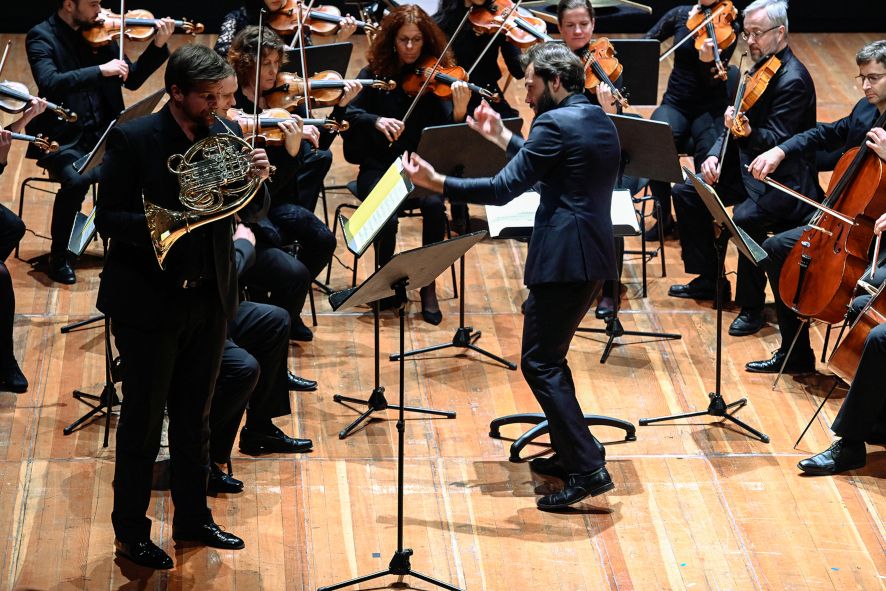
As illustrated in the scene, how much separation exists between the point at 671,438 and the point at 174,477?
1.88 m

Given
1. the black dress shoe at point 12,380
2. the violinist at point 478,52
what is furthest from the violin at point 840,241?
the black dress shoe at point 12,380

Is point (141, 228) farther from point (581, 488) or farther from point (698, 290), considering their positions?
point (698, 290)

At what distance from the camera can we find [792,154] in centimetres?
512

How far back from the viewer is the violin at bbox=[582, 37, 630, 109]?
18.1 ft

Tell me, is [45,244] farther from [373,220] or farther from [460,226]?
[373,220]

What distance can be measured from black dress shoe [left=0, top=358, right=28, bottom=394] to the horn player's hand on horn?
186 centimetres

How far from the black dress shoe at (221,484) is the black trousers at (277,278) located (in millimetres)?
800

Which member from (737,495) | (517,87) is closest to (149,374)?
(737,495)

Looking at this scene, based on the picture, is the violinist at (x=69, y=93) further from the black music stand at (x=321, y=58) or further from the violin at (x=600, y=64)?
the violin at (x=600, y=64)

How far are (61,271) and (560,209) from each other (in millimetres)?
2794

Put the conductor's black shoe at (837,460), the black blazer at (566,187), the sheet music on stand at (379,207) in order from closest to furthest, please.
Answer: the sheet music on stand at (379,207) → the black blazer at (566,187) → the conductor's black shoe at (837,460)

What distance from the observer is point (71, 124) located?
557 centimetres

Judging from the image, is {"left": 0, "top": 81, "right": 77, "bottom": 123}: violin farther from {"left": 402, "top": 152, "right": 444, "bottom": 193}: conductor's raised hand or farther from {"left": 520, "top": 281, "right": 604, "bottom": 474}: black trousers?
{"left": 520, "top": 281, "right": 604, "bottom": 474}: black trousers

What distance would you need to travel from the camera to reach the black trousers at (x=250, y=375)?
3.88 metres
